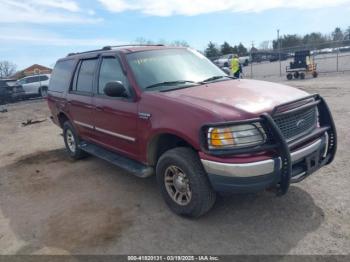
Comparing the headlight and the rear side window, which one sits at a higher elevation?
the rear side window

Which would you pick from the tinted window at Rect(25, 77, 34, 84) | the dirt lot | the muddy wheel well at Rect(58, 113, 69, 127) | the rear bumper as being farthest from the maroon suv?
the tinted window at Rect(25, 77, 34, 84)

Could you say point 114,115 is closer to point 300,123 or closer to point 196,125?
point 196,125

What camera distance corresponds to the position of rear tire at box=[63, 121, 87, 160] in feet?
21.3

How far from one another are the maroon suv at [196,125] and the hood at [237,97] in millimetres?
11

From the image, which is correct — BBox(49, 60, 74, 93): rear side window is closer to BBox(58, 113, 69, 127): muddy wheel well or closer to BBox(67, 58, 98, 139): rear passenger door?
BBox(67, 58, 98, 139): rear passenger door

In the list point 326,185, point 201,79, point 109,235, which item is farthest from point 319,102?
point 109,235

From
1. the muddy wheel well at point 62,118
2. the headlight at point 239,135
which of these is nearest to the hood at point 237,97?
the headlight at point 239,135

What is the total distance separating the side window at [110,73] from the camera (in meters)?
4.71

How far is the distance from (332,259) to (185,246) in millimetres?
1353

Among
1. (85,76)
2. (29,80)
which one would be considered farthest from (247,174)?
(29,80)

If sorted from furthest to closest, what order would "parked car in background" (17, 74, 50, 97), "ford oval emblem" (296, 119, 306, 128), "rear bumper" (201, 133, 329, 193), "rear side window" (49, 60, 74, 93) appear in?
"parked car in background" (17, 74, 50, 97)
"rear side window" (49, 60, 74, 93)
"ford oval emblem" (296, 119, 306, 128)
"rear bumper" (201, 133, 329, 193)

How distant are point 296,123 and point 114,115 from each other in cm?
242

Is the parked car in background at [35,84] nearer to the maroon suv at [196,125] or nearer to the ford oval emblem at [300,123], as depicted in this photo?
the maroon suv at [196,125]

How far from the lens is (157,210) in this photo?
168 inches
